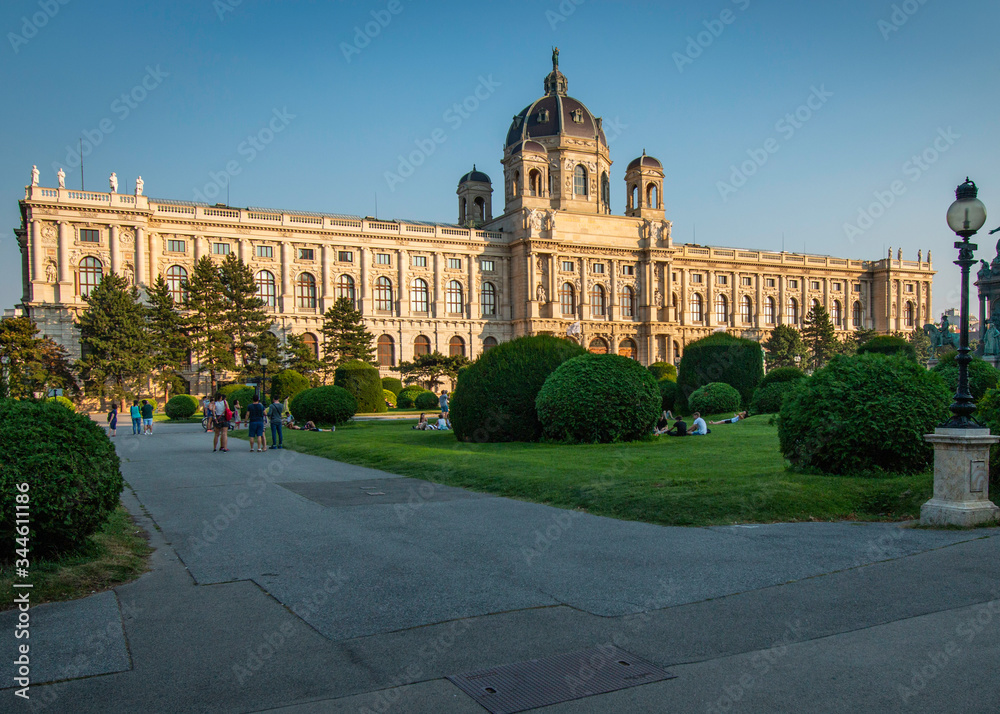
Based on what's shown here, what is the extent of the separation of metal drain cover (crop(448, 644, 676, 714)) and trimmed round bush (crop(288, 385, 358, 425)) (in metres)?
22.7

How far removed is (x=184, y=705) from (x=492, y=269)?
217 ft

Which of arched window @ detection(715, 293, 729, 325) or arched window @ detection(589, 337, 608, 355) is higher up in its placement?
arched window @ detection(715, 293, 729, 325)

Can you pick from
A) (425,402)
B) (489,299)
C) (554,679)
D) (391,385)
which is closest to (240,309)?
(391,385)

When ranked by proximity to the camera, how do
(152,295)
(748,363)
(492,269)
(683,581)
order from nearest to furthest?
(683,581), (748,363), (152,295), (492,269)

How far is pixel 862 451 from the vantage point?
1009cm

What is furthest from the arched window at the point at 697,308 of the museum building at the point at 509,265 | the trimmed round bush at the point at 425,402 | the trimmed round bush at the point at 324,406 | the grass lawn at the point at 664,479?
the grass lawn at the point at 664,479

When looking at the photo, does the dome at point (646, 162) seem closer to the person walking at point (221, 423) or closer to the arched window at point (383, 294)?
the arched window at point (383, 294)

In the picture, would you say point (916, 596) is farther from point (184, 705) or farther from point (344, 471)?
point (344, 471)

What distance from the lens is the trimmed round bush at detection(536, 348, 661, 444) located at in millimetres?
16453

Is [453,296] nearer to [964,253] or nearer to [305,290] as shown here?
[305,290]

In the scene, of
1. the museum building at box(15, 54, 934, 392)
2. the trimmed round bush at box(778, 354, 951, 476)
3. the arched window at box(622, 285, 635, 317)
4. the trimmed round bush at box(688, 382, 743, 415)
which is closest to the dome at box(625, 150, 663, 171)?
the museum building at box(15, 54, 934, 392)

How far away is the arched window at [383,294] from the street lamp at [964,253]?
189 feet

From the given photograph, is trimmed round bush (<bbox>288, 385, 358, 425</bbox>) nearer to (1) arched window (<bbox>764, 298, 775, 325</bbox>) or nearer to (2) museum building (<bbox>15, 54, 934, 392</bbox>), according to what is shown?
(2) museum building (<bbox>15, 54, 934, 392</bbox>)

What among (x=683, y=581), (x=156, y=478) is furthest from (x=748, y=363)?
(x=683, y=581)
